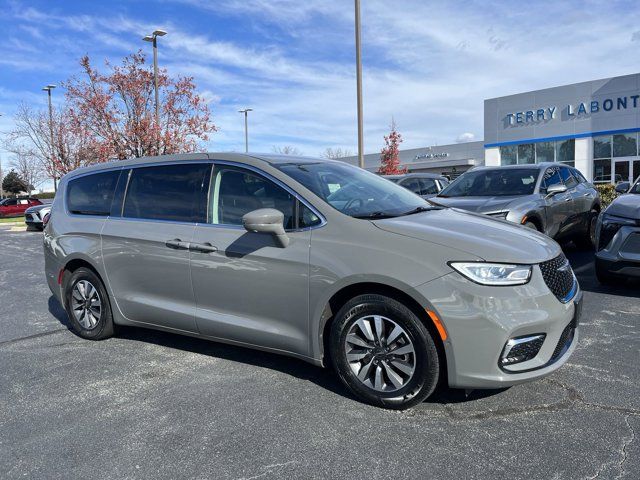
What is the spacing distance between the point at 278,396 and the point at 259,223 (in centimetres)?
122

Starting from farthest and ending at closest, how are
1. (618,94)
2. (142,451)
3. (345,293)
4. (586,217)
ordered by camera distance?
(618,94), (586,217), (345,293), (142,451)

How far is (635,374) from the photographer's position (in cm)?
387

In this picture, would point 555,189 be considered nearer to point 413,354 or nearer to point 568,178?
point 568,178

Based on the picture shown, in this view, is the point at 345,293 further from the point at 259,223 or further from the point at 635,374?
the point at 635,374

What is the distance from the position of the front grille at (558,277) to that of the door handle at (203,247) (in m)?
2.31

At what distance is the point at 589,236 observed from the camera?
377 inches

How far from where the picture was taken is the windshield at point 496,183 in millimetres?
8141

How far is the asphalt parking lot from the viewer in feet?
9.22

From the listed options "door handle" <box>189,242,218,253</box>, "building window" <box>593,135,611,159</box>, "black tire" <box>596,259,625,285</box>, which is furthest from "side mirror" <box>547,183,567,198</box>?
"building window" <box>593,135,611,159</box>

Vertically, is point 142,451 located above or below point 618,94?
below

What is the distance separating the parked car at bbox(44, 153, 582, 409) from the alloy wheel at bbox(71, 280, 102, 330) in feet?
0.20

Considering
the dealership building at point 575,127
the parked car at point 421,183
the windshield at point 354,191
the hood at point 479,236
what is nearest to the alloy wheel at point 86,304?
the windshield at point 354,191

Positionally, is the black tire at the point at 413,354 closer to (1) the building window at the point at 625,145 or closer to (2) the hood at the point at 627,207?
(2) the hood at the point at 627,207

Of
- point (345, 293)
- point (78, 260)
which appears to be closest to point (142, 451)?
point (345, 293)
